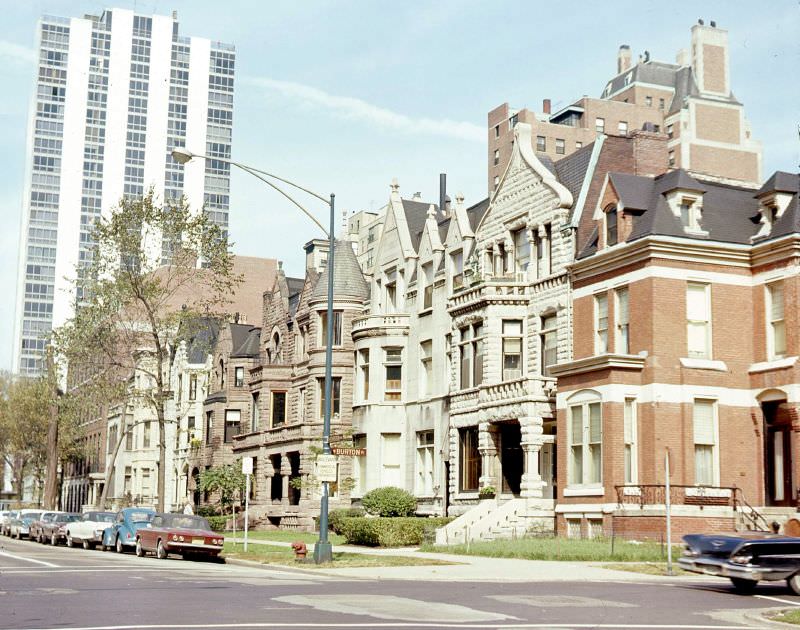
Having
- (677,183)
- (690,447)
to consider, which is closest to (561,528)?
(690,447)

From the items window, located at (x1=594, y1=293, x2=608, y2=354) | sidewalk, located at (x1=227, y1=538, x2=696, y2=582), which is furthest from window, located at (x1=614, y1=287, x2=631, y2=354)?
sidewalk, located at (x1=227, y1=538, x2=696, y2=582)

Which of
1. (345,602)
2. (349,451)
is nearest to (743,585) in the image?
(345,602)

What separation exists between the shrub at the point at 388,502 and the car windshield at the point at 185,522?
552 inches

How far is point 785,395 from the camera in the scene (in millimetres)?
35156

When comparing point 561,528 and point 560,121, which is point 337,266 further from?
point 560,121

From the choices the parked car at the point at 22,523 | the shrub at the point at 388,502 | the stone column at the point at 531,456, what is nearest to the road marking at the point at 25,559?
the shrub at the point at 388,502

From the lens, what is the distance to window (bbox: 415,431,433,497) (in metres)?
49.6

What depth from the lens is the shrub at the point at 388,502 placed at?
153 ft

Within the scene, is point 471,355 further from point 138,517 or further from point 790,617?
point 790,617

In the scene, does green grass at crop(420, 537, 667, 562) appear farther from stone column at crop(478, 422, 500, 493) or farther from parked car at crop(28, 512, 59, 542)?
parked car at crop(28, 512, 59, 542)

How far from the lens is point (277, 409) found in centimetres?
6062

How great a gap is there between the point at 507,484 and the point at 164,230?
61.5ft

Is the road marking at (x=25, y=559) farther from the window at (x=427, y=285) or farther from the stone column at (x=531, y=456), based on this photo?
the window at (x=427, y=285)

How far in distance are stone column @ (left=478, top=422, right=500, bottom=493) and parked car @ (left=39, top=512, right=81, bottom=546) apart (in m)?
15.8
